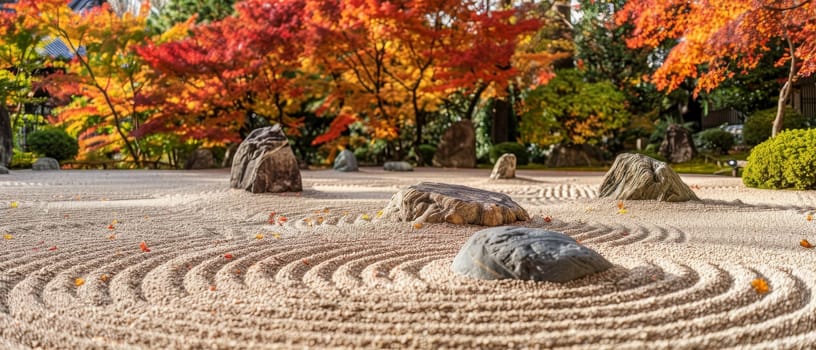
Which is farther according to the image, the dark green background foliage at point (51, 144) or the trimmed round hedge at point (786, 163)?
the dark green background foliage at point (51, 144)

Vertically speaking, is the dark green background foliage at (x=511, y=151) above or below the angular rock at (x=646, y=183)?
above

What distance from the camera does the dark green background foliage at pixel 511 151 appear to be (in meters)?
15.0

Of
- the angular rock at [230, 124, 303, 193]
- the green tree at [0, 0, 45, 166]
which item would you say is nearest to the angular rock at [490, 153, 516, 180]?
the angular rock at [230, 124, 303, 193]

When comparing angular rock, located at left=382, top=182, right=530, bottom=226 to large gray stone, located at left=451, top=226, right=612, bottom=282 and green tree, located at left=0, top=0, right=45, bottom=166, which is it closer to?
large gray stone, located at left=451, top=226, right=612, bottom=282

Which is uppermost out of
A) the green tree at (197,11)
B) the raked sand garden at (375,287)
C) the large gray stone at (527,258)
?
the green tree at (197,11)

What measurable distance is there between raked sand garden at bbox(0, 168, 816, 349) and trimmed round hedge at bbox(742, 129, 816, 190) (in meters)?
2.74

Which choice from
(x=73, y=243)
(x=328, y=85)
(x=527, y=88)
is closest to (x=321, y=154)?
(x=328, y=85)

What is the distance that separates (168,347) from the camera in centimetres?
190

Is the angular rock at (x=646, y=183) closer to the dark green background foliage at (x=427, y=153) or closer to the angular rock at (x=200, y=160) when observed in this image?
the dark green background foliage at (x=427, y=153)

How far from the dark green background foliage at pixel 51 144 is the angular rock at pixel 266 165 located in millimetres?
9810

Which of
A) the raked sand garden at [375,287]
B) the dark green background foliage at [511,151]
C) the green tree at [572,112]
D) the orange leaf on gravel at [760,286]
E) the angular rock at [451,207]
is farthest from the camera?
the dark green background foliage at [511,151]

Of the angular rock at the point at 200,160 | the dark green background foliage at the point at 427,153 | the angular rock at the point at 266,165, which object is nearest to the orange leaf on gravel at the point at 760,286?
the angular rock at the point at 266,165

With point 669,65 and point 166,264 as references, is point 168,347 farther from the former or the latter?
point 669,65

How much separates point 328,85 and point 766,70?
1055 cm
